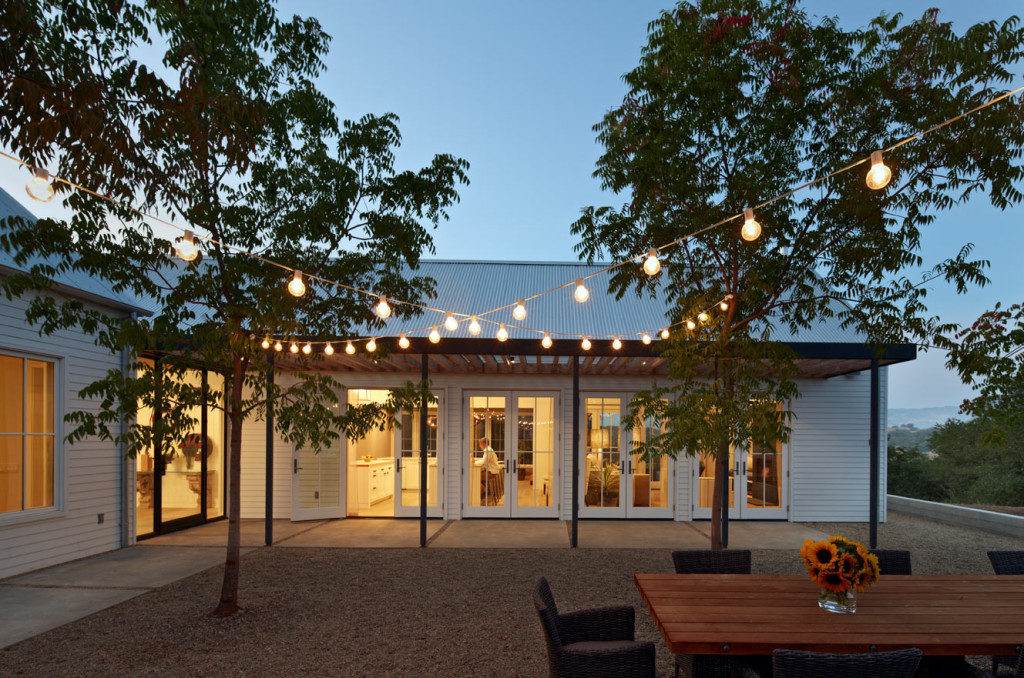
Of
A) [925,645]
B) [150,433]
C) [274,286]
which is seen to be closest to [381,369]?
[274,286]

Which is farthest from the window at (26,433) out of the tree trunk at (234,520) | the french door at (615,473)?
the french door at (615,473)

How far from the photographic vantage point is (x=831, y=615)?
2.94 metres

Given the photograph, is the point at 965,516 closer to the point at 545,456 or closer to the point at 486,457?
the point at 545,456

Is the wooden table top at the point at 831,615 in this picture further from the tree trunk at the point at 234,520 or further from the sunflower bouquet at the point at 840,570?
the tree trunk at the point at 234,520

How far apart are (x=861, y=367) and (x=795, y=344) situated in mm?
2253

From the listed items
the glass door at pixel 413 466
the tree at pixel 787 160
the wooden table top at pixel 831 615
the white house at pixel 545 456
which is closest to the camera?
the wooden table top at pixel 831 615

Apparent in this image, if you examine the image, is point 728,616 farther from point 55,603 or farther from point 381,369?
point 381,369

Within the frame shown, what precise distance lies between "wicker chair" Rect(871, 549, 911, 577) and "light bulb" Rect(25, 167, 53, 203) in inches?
220

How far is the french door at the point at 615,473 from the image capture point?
380 inches

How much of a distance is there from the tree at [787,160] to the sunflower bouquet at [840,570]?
89.9 inches

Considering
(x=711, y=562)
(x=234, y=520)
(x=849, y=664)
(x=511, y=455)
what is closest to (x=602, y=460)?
(x=511, y=455)

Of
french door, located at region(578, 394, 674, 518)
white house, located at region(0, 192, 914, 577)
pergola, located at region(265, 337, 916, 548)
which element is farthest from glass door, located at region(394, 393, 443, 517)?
french door, located at region(578, 394, 674, 518)

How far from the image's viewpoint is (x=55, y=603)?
5254mm

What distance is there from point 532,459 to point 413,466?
1921 millimetres
